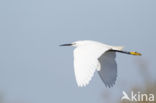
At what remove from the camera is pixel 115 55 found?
6.34m

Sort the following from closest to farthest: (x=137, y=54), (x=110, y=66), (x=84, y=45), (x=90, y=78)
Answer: (x=90, y=78)
(x=84, y=45)
(x=110, y=66)
(x=137, y=54)

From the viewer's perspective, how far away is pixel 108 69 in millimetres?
6184

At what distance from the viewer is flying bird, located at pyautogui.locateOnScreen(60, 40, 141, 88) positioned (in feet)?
16.3

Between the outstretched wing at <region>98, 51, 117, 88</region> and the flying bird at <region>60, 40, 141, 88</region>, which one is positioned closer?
the flying bird at <region>60, 40, 141, 88</region>

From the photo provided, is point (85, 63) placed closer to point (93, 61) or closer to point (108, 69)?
point (93, 61)

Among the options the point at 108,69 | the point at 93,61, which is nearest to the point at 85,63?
the point at 93,61

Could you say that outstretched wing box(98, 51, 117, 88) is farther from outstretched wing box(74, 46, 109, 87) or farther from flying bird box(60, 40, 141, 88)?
outstretched wing box(74, 46, 109, 87)

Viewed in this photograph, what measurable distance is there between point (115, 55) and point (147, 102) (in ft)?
2.21

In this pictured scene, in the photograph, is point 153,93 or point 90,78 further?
point 153,93

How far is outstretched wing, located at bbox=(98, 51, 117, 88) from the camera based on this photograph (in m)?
6.10

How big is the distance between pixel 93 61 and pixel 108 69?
1.06 metres

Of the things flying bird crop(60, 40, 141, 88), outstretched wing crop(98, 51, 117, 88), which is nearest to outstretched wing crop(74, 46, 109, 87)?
flying bird crop(60, 40, 141, 88)

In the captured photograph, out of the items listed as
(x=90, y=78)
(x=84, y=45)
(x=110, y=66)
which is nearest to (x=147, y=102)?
(x=110, y=66)

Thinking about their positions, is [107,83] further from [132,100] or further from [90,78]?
[90,78]
